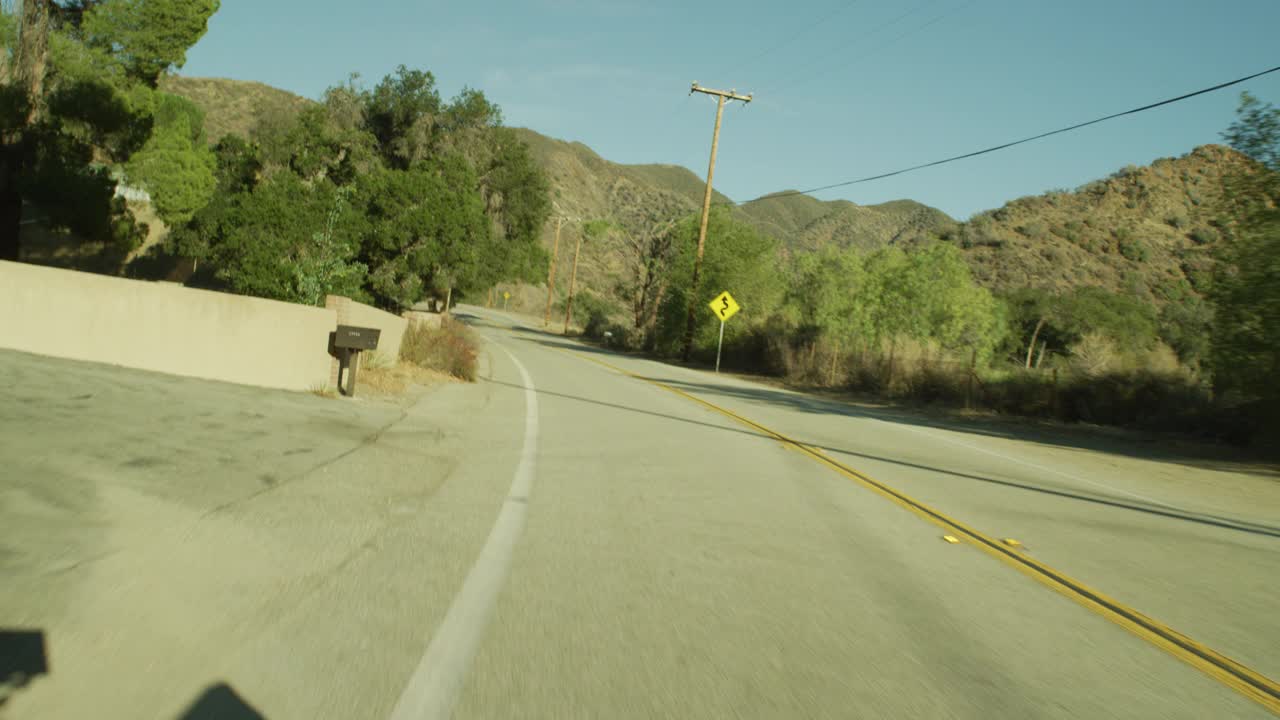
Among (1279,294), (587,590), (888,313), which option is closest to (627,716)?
(587,590)

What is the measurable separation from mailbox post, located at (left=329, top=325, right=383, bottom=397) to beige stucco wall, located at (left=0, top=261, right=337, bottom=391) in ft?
2.85

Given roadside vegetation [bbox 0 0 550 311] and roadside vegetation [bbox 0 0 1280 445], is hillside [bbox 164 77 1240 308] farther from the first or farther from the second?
roadside vegetation [bbox 0 0 550 311]

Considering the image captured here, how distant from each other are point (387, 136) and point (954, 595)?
40.1 metres

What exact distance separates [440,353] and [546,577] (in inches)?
591

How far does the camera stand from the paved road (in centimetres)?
380

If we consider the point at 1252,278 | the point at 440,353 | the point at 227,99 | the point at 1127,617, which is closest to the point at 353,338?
the point at 440,353

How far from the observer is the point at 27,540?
4484mm

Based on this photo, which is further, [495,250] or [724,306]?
[495,250]

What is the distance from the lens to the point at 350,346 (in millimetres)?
12328

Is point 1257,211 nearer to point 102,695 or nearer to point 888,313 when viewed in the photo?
point 102,695

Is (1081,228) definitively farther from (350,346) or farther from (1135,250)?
(350,346)

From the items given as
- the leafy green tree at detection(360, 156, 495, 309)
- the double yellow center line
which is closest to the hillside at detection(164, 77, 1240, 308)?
the leafy green tree at detection(360, 156, 495, 309)

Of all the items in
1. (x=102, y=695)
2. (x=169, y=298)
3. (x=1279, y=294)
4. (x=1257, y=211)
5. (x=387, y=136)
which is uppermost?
(x=387, y=136)

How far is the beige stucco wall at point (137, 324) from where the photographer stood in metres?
11.2
